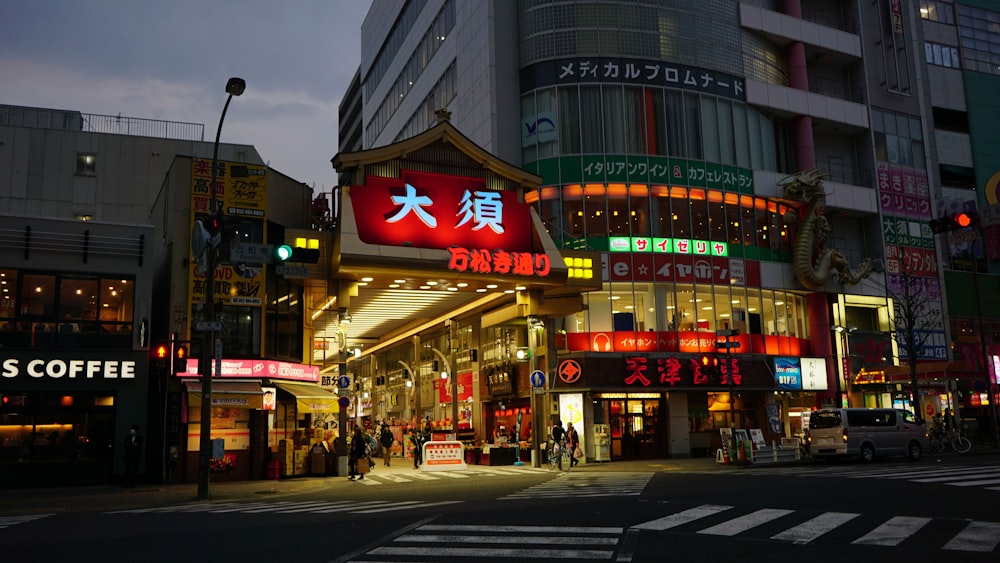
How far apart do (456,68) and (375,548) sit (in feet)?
142

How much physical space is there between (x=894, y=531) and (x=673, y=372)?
28.3m

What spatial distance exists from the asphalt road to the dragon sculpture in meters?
23.1

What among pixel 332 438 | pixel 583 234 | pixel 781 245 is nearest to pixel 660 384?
pixel 583 234

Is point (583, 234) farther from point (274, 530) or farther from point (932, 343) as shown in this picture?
point (274, 530)

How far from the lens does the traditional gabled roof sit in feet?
102

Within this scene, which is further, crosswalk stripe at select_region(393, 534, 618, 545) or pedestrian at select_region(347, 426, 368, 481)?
pedestrian at select_region(347, 426, 368, 481)

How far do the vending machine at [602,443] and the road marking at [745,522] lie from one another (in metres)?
24.1

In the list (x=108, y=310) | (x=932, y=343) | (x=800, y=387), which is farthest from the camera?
(x=932, y=343)

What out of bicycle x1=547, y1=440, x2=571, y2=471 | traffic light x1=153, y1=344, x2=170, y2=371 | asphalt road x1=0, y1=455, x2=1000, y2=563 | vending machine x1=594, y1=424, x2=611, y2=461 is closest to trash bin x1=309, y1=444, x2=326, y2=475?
asphalt road x1=0, y1=455, x2=1000, y2=563

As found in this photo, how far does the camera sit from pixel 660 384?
135ft

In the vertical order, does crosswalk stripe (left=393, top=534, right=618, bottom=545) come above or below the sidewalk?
Answer: above

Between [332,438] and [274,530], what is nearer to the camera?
[274,530]

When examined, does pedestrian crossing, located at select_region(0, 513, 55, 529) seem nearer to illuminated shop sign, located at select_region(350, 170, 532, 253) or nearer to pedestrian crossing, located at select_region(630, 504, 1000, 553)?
pedestrian crossing, located at select_region(630, 504, 1000, 553)

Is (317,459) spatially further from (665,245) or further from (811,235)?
(811,235)
